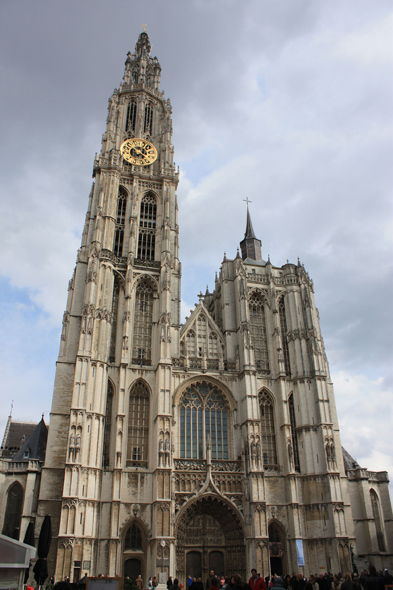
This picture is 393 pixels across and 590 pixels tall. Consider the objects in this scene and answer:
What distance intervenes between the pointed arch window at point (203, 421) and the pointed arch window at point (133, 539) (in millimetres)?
5483

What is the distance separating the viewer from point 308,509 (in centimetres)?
3120

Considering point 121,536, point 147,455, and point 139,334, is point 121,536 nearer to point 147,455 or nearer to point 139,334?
point 147,455

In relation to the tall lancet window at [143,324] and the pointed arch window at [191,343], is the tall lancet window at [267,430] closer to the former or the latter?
the pointed arch window at [191,343]

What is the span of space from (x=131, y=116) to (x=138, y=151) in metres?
6.05

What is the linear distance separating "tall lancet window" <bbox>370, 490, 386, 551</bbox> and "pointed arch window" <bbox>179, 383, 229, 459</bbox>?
14.5 m

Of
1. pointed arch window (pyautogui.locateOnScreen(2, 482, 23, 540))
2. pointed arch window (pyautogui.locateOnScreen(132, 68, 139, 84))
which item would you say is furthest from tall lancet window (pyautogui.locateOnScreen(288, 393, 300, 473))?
pointed arch window (pyautogui.locateOnScreen(132, 68, 139, 84))

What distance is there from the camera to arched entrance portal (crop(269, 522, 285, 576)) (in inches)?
1190

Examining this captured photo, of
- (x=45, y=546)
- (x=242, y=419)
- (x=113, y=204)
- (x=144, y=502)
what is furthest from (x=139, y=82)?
(x=45, y=546)

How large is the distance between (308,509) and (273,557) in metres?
3.87

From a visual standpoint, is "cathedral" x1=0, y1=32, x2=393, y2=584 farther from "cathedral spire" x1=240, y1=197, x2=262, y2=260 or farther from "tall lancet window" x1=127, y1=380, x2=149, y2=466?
"cathedral spire" x1=240, y1=197, x2=262, y2=260

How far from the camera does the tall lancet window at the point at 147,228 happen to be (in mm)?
39719

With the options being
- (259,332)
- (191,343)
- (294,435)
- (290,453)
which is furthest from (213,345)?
(290,453)

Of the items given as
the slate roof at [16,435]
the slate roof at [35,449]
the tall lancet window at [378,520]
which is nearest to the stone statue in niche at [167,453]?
the slate roof at [35,449]

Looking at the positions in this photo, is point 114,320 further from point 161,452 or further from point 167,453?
point 167,453
